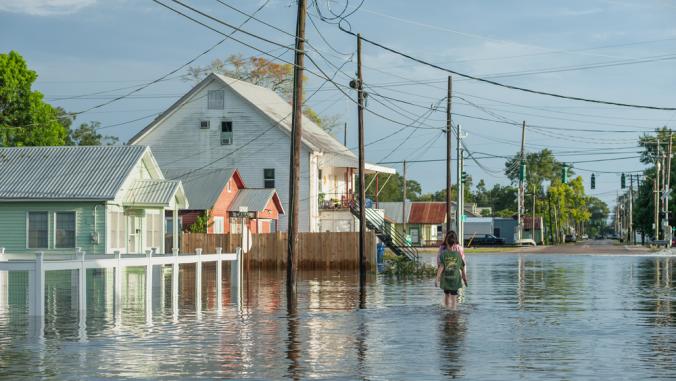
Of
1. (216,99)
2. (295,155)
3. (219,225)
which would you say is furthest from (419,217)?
(295,155)

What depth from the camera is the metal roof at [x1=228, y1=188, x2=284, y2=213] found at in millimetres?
58062

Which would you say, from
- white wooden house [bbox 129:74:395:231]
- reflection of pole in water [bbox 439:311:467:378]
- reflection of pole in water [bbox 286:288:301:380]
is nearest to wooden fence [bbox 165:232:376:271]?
white wooden house [bbox 129:74:395:231]

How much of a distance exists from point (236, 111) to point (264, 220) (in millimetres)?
6851

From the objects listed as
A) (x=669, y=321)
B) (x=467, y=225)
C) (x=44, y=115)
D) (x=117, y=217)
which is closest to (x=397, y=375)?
(x=669, y=321)

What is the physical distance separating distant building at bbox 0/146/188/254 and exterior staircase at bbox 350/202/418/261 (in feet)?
42.3

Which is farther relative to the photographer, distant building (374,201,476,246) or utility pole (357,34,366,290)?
distant building (374,201,476,246)

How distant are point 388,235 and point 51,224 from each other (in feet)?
63.1

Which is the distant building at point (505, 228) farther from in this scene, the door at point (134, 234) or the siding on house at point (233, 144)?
the door at point (134, 234)

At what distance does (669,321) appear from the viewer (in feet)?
70.0

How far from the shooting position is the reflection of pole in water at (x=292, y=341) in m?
13.8

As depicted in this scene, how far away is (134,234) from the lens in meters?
49.0

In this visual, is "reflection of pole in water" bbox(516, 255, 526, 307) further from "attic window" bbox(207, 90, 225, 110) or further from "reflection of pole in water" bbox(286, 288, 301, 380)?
"attic window" bbox(207, 90, 225, 110)

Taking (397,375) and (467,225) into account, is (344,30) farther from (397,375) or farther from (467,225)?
(467,225)

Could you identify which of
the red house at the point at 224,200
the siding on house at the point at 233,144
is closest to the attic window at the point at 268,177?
the siding on house at the point at 233,144
